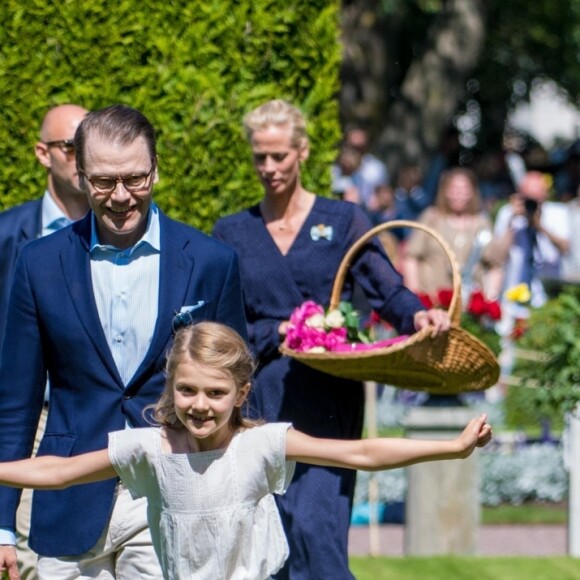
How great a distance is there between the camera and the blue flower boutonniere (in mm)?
6484

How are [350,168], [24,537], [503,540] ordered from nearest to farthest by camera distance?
[24,537] → [503,540] → [350,168]

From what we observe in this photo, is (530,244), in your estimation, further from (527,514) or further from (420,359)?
(420,359)

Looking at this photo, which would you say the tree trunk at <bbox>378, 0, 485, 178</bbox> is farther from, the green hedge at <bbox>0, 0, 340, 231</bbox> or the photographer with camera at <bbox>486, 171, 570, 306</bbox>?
the green hedge at <bbox>0, 0, 340, 231</bbox>

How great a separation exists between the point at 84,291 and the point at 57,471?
1.81 feet

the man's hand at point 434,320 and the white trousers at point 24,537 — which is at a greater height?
the man's hand at point 434,320

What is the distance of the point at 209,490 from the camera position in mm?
4641

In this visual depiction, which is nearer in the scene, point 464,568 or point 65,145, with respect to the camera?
point 65,145

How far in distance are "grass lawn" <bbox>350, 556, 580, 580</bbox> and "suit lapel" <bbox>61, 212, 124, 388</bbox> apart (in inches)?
146

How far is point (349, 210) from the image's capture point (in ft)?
21.5

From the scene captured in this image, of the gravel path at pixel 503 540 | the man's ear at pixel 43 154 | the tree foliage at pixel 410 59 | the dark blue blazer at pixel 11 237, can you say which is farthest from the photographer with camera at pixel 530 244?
the dark blue blazer at pixel 11 237

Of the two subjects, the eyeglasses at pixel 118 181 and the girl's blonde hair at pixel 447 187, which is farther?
the girl's blonde hair at pixel 447 187

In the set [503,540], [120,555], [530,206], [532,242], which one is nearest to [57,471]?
[120,555]

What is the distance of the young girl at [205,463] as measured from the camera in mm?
4551

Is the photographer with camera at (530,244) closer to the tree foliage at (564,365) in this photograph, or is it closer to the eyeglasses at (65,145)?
the tree foliage at (564,365)
